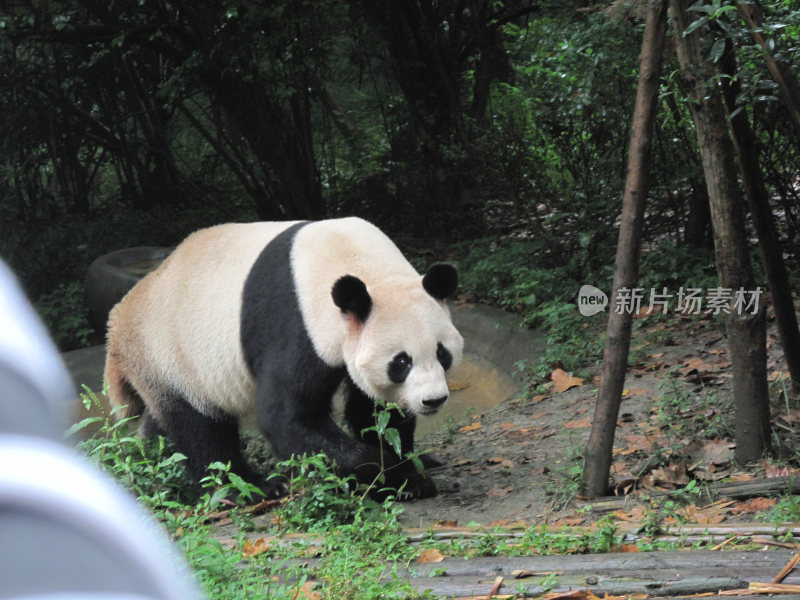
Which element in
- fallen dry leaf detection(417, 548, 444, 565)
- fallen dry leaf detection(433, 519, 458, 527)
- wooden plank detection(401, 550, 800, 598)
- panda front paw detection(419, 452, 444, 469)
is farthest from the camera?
panda front paw detection(419, 452, 444, 469)

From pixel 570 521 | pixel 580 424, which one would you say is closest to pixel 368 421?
pixel 580 424

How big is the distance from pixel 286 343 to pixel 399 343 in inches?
23.8

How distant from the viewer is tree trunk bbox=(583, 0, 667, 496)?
148 inches

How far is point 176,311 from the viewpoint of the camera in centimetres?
498

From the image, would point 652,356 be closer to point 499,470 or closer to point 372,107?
point 499,470

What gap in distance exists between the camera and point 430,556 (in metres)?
3.20

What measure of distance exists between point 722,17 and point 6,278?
4193 mm

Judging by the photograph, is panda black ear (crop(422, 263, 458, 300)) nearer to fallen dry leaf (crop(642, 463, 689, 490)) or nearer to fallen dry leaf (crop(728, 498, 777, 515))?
fallen dry leaf (crop(642, 463, 689, 490))

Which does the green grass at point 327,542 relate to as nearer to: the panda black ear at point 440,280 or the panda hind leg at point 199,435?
the panda hind leg at point 199,435

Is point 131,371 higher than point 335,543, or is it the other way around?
point 131,371

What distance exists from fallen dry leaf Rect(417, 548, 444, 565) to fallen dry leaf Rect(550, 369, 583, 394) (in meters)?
2.96

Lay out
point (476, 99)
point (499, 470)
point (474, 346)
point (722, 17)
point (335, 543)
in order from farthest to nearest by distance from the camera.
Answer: point (476, 99) < point (474, 346) < point (499, 470) < point (722, 17) < point (335, 543)

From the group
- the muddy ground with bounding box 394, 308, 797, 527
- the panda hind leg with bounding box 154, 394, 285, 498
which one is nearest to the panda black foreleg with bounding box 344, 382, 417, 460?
the muddy ground with bounding box 394, 308, 797, 527

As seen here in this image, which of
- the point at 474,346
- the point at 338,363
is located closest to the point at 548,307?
the point at 474,346
